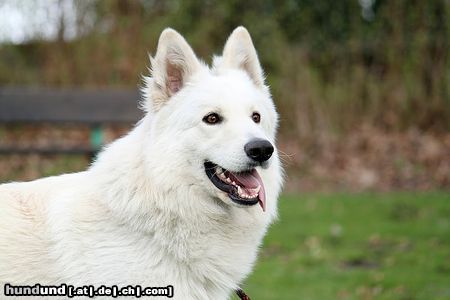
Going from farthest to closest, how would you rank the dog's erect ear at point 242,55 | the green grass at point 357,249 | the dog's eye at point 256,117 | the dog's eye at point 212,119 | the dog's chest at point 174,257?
the green grass at point 357,249 < the dog's erect ear at point 242,55 < the dog's eye at point 256,117 < the dog's eye at point 212,119 < the dog's chest at point 174,257

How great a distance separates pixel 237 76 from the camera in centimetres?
401

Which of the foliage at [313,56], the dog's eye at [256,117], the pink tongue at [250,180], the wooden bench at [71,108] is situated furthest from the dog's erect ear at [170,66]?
the foliage at [313,56]

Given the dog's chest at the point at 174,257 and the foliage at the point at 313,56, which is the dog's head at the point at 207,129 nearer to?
the dog's chest at the point at 174,257

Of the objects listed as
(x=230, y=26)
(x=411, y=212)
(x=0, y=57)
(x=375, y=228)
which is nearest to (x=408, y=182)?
(x=411, y=212)

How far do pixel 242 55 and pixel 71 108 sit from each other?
24.2ft

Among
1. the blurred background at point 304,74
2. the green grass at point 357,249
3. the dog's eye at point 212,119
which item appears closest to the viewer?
the dog's eye at point 212,119

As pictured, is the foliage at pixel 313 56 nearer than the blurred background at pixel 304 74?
No

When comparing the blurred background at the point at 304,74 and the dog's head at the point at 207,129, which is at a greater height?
the blurred background at the point at 304,74

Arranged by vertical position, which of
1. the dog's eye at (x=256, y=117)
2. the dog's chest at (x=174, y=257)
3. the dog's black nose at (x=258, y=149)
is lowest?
the dog's chest at (x=174, y=257)

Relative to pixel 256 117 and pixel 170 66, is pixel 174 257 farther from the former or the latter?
pixel 170 66

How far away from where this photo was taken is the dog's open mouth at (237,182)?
365cm

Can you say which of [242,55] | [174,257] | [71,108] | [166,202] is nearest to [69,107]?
[71,108]

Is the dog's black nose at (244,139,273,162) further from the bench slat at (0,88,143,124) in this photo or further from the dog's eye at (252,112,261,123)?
the bench slat at (0,88,143,124)

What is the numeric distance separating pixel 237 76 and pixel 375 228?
5330mm
